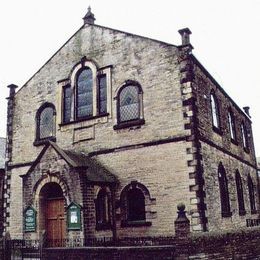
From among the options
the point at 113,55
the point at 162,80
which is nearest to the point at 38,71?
the point at 113,55

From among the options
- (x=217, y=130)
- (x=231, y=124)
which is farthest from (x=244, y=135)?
(x=217, y=130)

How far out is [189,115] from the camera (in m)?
16.3

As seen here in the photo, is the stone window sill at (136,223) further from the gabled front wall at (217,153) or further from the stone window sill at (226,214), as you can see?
the stone window sill at (226,214)

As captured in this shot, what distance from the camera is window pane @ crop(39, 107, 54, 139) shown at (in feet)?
66.5

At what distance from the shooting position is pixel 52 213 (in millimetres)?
16891

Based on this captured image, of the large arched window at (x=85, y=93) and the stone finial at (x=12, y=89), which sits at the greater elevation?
the stone finial at (x=12, y=89)

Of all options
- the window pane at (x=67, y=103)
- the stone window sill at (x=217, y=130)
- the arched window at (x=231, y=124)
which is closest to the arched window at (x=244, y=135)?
the arched window at (x=231, y=124)

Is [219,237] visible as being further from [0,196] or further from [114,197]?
[0,196]

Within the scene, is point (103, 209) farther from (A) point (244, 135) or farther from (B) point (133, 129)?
(A) point (244, 135)

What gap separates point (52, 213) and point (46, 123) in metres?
5.46

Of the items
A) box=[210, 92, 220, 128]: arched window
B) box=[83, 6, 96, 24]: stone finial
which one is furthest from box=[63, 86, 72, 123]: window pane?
box=[210, 92, 220, 128]: arched window

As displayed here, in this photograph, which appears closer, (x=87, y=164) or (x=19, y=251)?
(x=19, y=251)

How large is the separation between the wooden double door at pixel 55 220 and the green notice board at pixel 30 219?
594 millimetres

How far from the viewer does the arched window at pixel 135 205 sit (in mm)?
16766
